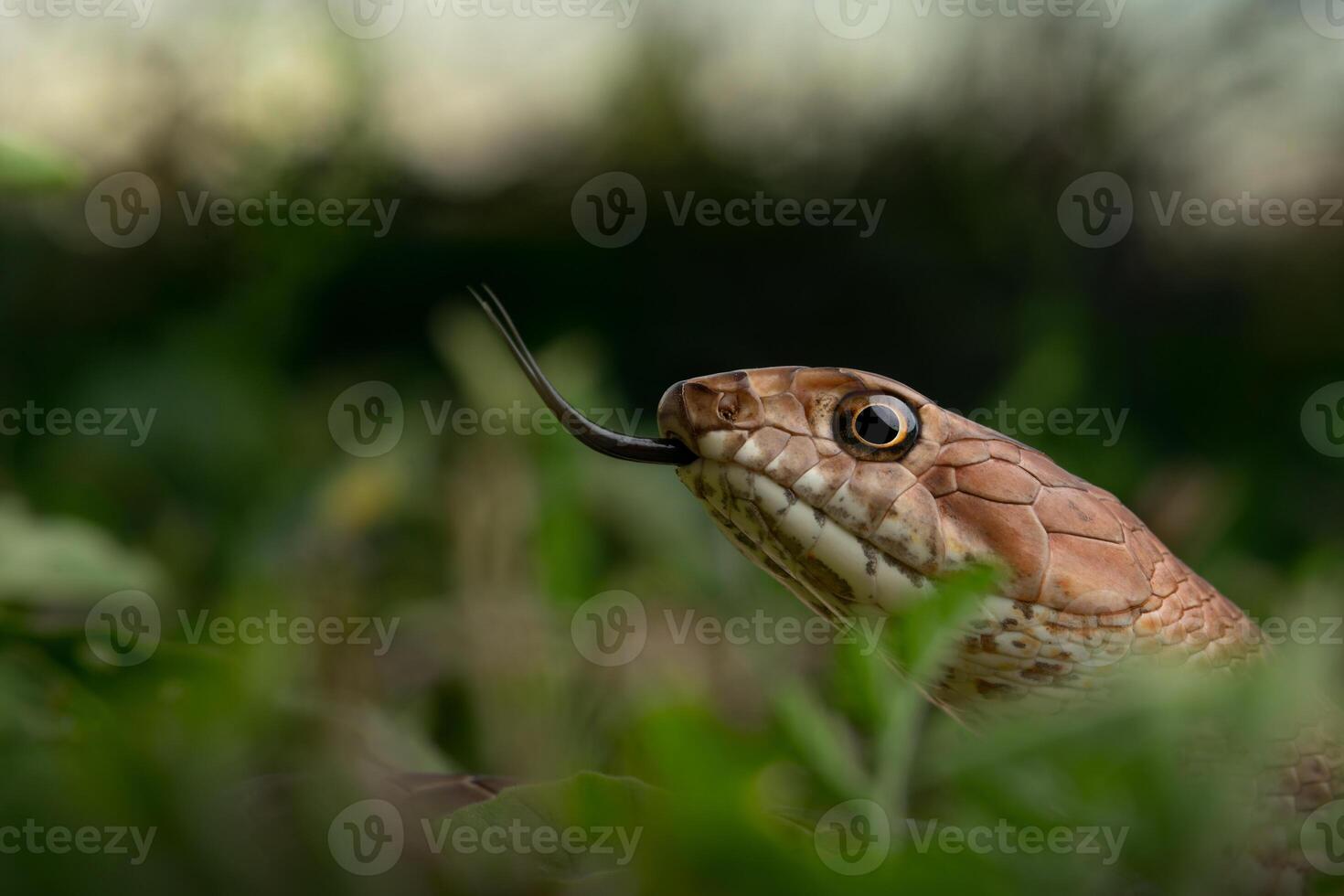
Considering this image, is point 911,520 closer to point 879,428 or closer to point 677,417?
point 879,428

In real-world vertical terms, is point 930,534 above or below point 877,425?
below

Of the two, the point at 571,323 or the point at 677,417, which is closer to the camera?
the point at 677,417

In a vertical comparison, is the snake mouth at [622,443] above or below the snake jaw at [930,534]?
above

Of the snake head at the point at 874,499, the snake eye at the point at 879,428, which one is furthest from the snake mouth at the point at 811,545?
the snake eye at the point at 879,428

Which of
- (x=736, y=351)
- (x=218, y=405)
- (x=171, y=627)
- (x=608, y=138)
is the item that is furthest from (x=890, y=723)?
(x=608, y=138)

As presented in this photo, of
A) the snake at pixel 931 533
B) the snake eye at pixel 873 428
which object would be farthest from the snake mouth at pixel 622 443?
the snake eye at pixel 873 428

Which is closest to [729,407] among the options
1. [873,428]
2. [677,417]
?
[677,417]

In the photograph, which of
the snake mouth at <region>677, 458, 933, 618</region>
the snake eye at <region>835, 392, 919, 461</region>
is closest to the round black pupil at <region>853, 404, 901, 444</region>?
the snake eye at <region>835, 392, 919, 461</region>

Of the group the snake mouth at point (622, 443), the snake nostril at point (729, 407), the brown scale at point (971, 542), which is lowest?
the brown scale at point (971, 542)

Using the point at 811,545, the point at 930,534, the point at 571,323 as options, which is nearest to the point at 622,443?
the point at 811,545

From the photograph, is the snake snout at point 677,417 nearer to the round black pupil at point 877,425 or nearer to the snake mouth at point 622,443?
the snake mouth at point 622,443
